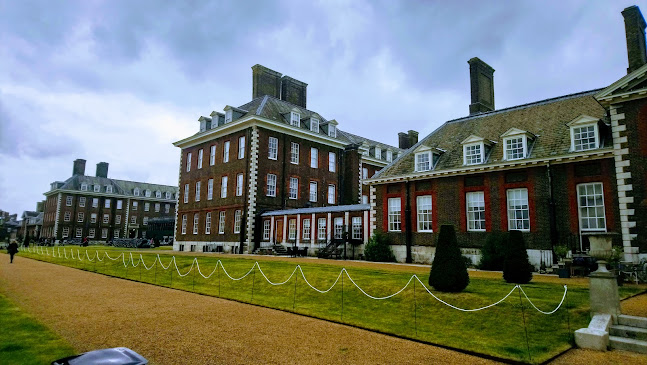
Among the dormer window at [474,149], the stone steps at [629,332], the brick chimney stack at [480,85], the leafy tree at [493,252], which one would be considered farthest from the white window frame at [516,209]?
the stone steps at [629,332]

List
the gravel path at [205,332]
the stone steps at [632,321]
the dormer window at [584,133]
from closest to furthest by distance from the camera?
the gravel path at [205,332]
the stone steps at [632,321]
the dormer window at [584,133]

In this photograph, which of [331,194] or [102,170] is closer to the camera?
[331,194]

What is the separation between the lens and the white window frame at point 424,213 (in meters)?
24.6

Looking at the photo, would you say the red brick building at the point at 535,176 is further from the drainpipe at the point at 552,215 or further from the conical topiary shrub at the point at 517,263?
the conical topiary shrub at the point at 517,263

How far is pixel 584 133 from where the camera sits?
19.7 meters

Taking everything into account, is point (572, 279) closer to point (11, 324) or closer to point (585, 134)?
point (585, 134)

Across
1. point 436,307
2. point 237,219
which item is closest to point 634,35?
point 436,307

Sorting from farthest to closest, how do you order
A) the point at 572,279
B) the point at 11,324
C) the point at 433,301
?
the point at 572,279, the point at 433,301, the point at 11,324

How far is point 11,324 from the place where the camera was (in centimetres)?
1004

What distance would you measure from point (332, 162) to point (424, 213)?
18108 mm

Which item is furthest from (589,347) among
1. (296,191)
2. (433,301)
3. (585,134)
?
(296,191)

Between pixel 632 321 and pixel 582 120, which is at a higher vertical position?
pixel 582 120

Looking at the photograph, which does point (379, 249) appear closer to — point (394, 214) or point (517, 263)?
point (394, 214)

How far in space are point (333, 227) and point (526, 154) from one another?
13.9 metres
